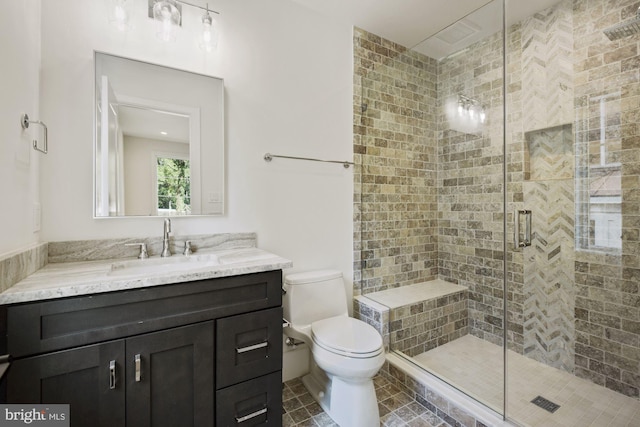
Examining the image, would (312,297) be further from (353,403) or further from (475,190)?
(475,190)

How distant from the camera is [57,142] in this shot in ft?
4.46

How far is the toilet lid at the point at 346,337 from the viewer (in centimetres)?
146

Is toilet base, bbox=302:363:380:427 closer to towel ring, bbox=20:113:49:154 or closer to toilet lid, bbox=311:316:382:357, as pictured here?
toilet lid, bbox=311:316:382:357

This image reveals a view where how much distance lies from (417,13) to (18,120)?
8.19ft

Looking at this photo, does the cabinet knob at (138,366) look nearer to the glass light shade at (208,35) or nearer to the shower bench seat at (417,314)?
the shower bench seat at (417,314)

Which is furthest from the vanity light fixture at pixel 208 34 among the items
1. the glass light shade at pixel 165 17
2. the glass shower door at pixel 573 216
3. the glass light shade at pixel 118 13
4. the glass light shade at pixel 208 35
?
the glass shower door at pixel 573 216

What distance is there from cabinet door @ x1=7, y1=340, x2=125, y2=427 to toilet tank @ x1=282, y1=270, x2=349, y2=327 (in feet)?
3.09

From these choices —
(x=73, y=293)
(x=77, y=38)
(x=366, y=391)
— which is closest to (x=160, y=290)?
(x=73, y=293)

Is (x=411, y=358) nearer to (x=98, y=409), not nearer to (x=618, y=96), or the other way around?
(x=98, y=409)

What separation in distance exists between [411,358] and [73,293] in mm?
2015

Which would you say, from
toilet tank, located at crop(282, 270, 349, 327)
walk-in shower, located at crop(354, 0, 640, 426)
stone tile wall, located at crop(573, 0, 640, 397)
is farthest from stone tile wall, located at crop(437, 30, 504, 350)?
toilet tank, located at crop(282, 270, 349, 327)

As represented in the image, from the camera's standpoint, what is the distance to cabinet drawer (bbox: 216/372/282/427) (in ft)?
4.07

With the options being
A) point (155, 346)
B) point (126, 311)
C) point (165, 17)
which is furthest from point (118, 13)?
point (155, 346)

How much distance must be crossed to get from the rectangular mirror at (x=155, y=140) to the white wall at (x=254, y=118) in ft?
0.18
